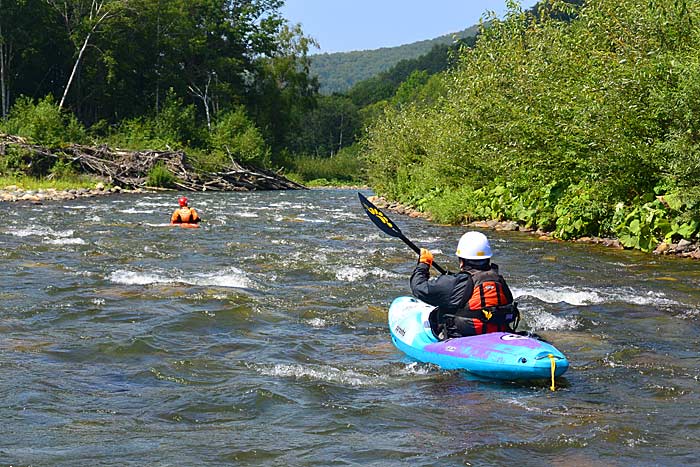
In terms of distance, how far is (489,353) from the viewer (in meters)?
6.00

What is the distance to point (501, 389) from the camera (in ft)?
19.4

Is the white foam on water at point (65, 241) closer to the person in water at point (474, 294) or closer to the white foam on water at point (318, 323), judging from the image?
the white foam on water at point (318, 323)

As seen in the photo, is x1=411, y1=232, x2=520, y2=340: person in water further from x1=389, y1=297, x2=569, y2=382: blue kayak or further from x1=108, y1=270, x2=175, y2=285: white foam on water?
x1=108, y1=270, x2=175, y2=285: white foam on water

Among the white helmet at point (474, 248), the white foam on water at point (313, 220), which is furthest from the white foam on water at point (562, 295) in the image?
the white foam on water at point (313, 220)

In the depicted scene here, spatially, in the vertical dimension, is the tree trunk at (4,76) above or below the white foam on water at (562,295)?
above

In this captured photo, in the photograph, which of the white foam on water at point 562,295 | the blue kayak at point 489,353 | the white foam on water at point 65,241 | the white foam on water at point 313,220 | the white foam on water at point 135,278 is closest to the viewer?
the blue kayak at point 489,353

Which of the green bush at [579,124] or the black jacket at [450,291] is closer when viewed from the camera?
the black jacket at [450,291]

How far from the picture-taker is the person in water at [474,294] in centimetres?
638

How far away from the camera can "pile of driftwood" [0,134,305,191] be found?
33.1m

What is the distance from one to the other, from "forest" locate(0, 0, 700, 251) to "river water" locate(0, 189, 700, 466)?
1.91m

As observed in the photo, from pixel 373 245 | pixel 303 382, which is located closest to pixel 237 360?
pixel 303 382

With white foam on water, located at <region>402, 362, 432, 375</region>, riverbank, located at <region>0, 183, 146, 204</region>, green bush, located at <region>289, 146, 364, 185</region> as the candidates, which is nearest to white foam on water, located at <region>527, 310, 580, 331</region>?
white foam on water, located at <region>402, 362, 432, 375</region>

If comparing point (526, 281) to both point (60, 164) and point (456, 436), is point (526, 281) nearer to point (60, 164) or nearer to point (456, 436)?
point (456, 436)

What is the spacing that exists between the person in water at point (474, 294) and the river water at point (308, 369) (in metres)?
0.47
